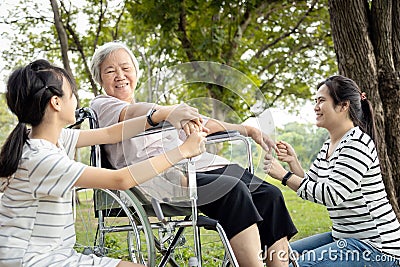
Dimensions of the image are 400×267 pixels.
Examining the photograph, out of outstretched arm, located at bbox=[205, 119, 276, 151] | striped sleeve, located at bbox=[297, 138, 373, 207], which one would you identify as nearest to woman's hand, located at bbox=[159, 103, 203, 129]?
outstretched arm, located at bbox=[205, 119, 276, 151]

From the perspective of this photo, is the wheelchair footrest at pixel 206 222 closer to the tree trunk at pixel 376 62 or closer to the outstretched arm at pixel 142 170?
the outstretched arm at pixel 142 170

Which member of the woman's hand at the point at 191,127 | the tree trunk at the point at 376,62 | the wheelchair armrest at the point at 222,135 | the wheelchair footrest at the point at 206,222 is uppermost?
the tree trunk at the point at 376,62

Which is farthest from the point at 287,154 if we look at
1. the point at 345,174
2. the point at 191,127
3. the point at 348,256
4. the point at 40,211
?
the point at 40,211

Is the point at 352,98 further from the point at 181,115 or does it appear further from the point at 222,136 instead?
the point at 181,115

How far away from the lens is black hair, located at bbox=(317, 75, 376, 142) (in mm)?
2707

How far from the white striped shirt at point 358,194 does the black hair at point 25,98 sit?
4.16 feet

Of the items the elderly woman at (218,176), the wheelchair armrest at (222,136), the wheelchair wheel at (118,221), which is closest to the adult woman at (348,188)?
the elderly woman at (218,176)

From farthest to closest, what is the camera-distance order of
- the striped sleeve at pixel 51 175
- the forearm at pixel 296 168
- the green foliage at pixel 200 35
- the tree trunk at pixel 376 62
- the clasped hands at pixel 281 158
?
the green foliage at pixel 200 35
the tree trunk at pixel 376 62
the forearm at pixel 296 168
the clasped hands at pixel 281 158
the striped sleeve at pixel 51 175

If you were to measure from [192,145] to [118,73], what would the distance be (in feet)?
2.64

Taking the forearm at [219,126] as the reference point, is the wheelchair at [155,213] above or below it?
below

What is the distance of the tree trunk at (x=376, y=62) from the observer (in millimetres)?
3861

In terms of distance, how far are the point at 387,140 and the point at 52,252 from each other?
2707 mm

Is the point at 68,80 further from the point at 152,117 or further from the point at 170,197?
the point at 170,197

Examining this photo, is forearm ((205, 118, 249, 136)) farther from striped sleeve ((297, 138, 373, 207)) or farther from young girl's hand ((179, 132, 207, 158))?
striped sleeve ((297, 138, 373, 207))
